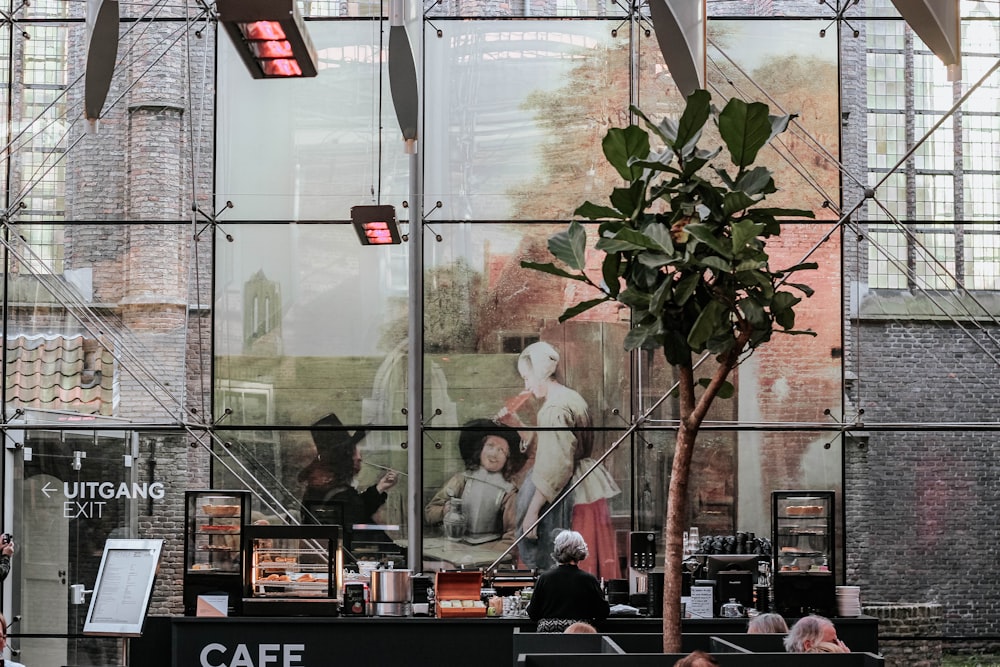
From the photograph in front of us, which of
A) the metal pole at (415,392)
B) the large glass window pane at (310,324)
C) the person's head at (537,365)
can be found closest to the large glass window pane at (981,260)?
the person's head at (537,365)

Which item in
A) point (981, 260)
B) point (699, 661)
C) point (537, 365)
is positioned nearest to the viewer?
point (699, 661)

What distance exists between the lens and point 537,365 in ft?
33.9

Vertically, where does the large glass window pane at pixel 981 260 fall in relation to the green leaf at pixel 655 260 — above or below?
above

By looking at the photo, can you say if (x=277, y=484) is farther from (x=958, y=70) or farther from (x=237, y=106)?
(x=958, y=70)

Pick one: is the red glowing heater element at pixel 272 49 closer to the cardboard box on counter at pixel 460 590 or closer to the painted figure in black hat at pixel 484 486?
the cardboard box on counter at pixel 460 590

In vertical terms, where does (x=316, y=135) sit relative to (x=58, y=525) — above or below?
above

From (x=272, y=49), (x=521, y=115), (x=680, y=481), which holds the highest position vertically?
(x=521, y=115)

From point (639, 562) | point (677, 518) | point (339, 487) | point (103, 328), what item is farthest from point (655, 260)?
point (103, 328)

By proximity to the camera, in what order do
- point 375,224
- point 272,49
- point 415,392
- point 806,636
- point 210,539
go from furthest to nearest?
point 415,392, point 375,224, point 210,539, point 806,636, point 272,49

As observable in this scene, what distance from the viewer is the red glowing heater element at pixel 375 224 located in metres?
8.55

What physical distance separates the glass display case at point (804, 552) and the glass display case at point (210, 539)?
136 inches

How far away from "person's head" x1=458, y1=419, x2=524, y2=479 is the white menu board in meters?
2.62

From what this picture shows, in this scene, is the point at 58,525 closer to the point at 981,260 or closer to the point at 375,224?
the point at 375,224

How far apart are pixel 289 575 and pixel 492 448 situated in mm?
2614
